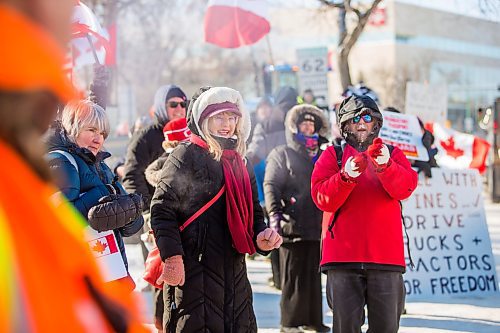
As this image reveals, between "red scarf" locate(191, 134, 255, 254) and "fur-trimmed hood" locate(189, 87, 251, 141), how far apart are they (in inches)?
3.4

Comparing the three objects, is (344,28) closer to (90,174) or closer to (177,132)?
(177,132)

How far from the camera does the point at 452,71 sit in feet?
234

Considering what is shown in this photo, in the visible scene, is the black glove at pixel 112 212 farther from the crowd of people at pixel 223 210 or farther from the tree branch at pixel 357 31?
the tree branch at pixel 357 31

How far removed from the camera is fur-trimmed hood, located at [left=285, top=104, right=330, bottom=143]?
20.9ft

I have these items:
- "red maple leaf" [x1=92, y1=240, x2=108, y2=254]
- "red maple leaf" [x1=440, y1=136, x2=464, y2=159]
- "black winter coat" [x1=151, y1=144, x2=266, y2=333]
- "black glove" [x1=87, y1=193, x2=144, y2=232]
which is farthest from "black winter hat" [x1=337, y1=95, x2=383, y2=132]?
"red maple leaf" [x1=440, y1=136, x2=464, y2=159]

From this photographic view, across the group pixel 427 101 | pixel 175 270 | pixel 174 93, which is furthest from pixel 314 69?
pixel 175 270

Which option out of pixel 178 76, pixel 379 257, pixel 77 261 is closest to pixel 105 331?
pixel 77 261

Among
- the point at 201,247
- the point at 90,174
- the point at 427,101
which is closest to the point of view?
the point at 90,174

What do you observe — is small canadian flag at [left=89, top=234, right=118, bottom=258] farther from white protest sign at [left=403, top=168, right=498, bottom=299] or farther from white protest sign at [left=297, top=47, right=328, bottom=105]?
white protest sign at [left=297, top=47, right=328, bottom=105]

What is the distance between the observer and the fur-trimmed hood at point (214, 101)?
4.11m

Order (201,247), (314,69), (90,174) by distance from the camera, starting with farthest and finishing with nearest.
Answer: (314,69) → (201,247) → (90,174)

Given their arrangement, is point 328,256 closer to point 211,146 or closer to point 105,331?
point 211,146

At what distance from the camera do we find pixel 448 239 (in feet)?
25.4

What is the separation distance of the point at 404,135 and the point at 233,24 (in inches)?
102
